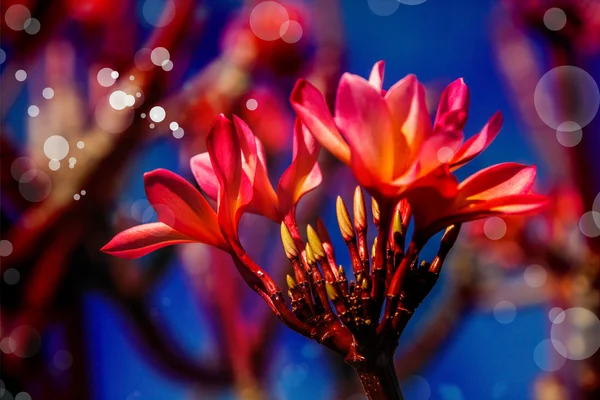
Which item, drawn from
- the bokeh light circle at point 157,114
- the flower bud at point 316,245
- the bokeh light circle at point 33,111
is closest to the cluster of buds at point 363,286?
the flower bud at point 316,245

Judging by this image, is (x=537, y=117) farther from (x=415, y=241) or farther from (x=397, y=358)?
(x=415, y=241)

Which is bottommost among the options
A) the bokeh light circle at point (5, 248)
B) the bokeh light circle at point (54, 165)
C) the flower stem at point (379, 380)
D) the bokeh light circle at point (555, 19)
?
the bokeh light circle at point (555, 19)

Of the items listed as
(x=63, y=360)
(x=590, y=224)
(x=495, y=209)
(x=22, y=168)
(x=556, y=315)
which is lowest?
(x=556, y=315)

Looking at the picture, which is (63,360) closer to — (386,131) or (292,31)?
(292,31)

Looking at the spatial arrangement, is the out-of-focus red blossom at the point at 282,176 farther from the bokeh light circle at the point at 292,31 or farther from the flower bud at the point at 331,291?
the bokeh light circle at the point at 292,31

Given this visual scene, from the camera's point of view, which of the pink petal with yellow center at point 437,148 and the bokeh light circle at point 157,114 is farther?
the bokeh light circle at point 157,114

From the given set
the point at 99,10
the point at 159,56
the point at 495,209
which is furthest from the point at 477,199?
the point at 99,10
